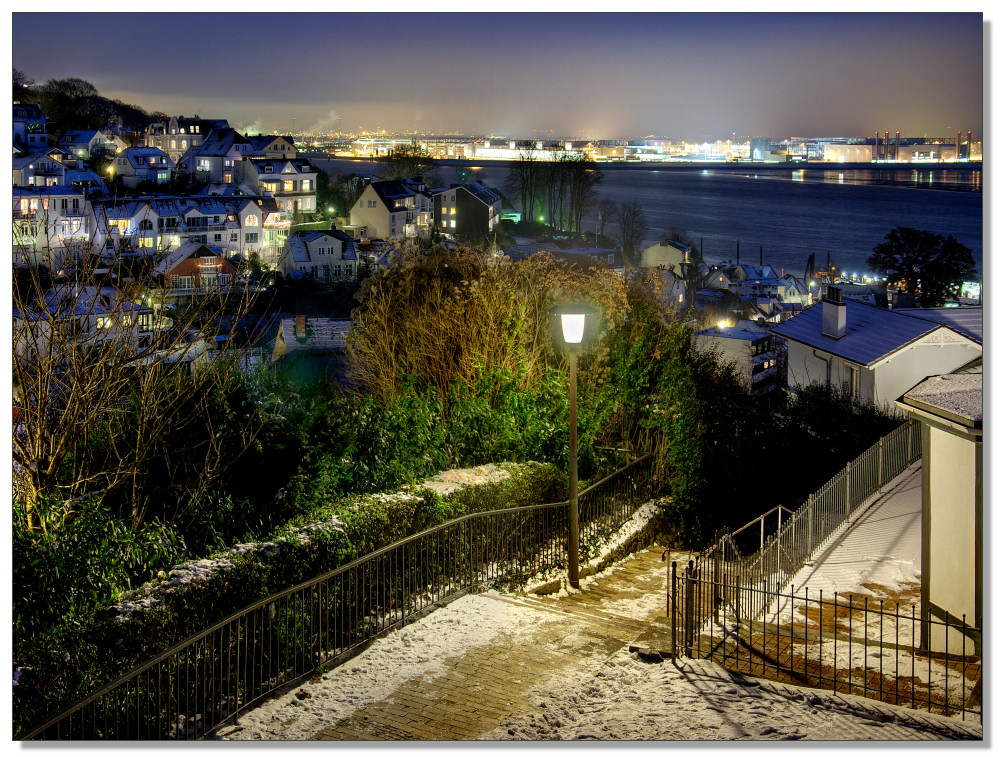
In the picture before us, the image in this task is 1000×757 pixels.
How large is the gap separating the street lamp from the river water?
2.44m

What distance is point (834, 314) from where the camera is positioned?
18906 mm

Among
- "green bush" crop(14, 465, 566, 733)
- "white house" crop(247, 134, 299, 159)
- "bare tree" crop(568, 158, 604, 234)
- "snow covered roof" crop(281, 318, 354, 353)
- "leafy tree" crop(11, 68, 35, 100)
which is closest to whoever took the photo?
"green bush" crop(14, 465, 566, 733)

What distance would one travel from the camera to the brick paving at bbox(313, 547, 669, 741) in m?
4.32

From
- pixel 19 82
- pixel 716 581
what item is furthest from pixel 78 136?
pixel 716 581

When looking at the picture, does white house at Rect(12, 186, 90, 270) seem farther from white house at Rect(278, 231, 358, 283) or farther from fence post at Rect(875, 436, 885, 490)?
white house at Rect(278, 231, 358, 283)

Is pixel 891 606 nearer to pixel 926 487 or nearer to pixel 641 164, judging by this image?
pixel 926 487

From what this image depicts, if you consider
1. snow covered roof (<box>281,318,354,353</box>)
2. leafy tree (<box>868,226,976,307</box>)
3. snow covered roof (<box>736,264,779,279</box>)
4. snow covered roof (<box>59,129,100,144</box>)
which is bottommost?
snow covered roof (<box>281,318,354,353</box>)

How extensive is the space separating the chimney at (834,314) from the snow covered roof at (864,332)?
99 millimetres

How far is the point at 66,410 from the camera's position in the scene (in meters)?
5.24

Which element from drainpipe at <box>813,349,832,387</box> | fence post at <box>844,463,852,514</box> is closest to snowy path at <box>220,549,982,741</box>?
fence post at <box>844,463,852,514</box>

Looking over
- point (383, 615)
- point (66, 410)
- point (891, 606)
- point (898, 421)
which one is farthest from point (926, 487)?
point (898, 421)

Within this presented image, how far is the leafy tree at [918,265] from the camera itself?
27.0m

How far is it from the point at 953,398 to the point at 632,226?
58.1 meters
